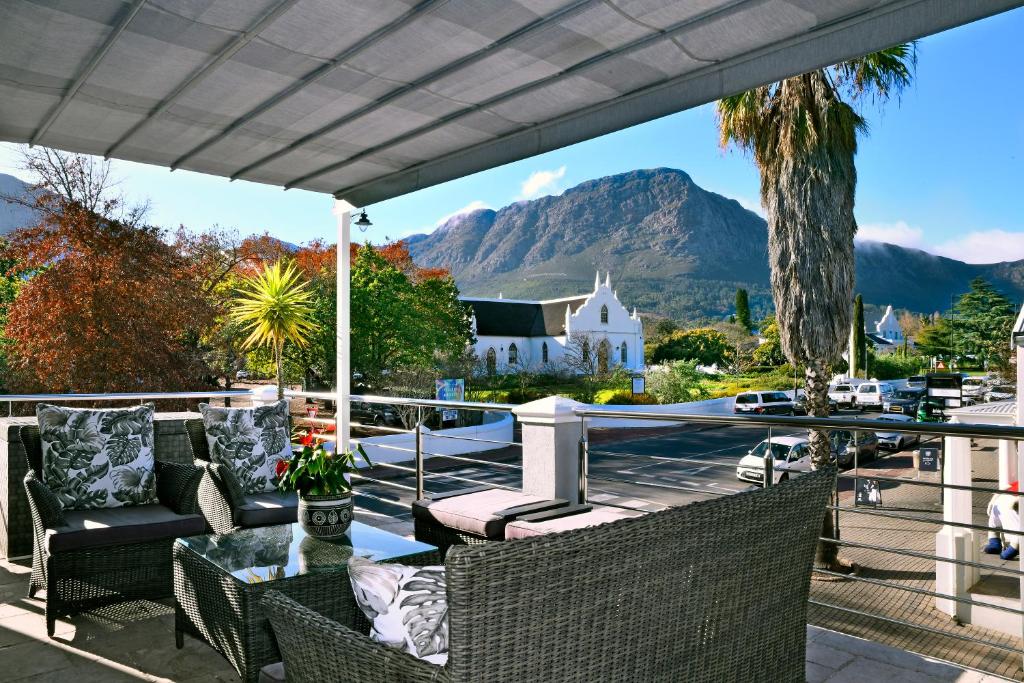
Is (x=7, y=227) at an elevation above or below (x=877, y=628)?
above

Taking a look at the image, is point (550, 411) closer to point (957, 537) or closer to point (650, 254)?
point (957, 537)

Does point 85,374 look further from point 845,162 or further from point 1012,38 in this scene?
point 1012,38

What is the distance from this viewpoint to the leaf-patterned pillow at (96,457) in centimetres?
333

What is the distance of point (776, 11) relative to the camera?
2672 mm

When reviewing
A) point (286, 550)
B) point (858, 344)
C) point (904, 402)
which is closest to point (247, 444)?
point (286, 550)

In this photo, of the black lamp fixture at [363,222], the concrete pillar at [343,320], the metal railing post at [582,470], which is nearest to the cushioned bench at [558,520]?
the metal railing post at [582,470]

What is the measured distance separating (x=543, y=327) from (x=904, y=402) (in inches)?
816

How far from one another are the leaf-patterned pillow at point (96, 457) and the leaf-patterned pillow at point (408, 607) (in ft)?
8.69

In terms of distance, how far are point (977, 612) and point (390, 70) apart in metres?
12.2

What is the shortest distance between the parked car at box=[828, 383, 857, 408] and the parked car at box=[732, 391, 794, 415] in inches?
279

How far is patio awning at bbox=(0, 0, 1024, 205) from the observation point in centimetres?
277

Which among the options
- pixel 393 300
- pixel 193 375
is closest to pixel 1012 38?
pixel 393 300

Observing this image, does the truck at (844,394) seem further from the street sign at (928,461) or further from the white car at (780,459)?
the street sign at (928,461)

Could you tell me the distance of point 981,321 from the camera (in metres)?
58.1
